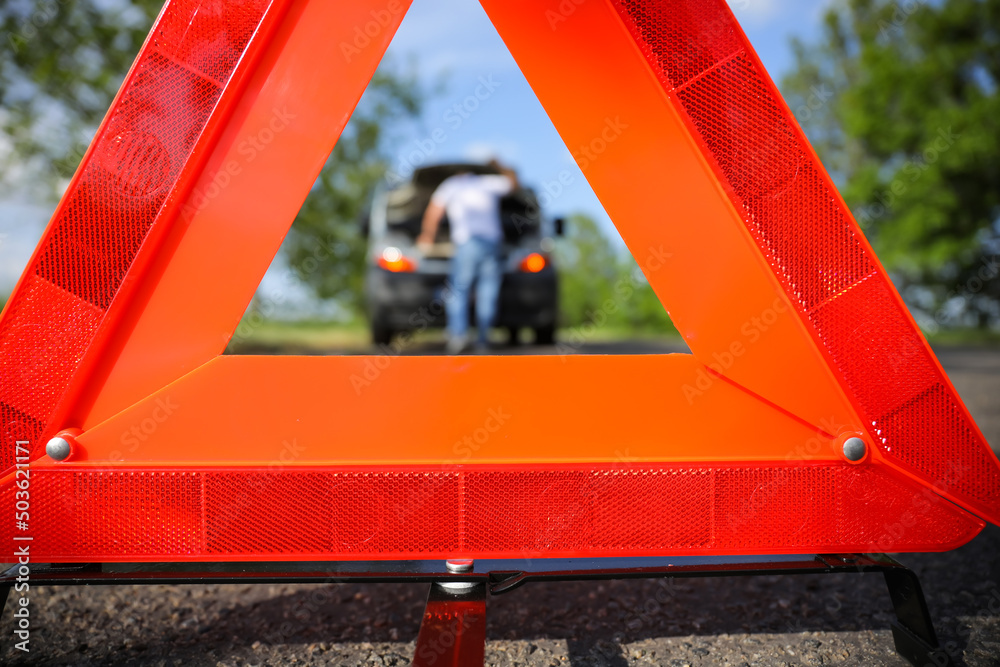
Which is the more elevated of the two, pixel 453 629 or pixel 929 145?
pixel 929 145

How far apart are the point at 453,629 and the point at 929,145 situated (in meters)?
28.7

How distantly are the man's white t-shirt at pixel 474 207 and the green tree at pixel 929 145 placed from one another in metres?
20.5

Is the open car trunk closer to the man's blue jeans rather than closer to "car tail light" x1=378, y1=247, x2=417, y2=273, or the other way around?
"car tail light" x1=378, y1=247, x2=417, y2=273

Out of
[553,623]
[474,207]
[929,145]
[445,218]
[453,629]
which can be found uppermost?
[929,145]

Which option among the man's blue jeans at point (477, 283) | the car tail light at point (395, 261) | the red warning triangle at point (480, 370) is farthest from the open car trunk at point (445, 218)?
the red warning triangle at point (480, 370)

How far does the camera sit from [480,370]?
4.49 feet

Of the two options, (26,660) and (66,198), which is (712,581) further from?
(66,198)

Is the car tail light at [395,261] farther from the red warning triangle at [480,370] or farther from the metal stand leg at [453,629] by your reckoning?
the metal stand leg at [453,629]

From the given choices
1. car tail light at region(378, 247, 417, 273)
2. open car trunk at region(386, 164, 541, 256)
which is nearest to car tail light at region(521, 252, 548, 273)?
open car trunk at region(386, 164, 541, 256)

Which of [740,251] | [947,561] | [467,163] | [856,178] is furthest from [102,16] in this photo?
[856,178]

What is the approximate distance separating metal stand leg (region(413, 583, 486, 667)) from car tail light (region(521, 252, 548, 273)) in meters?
5.82

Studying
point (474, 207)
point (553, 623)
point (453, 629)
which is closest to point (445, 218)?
point (474, 207)

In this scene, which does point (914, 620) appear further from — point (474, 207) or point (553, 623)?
point (474, 207)

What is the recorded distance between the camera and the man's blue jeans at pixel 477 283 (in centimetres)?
614
